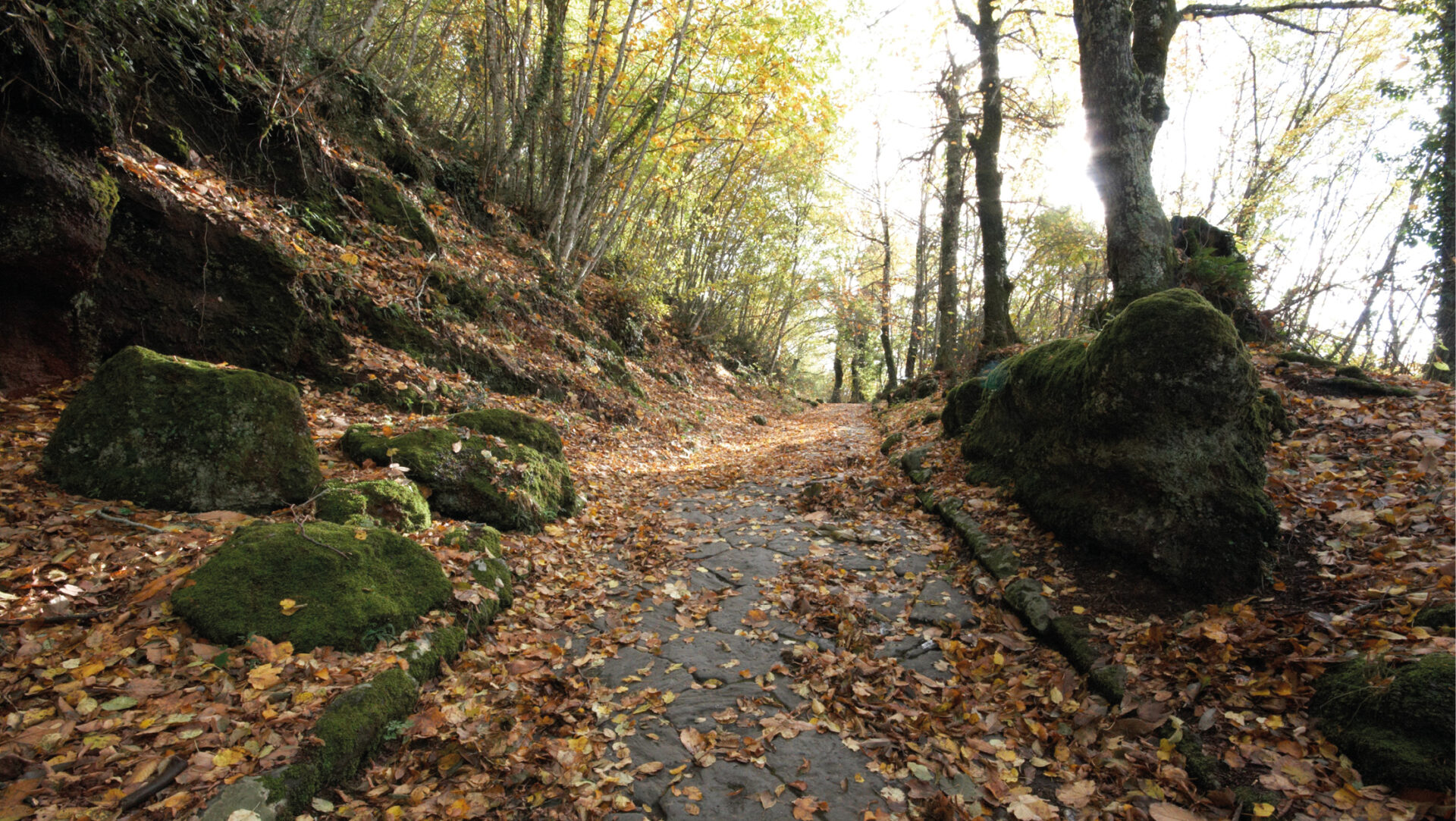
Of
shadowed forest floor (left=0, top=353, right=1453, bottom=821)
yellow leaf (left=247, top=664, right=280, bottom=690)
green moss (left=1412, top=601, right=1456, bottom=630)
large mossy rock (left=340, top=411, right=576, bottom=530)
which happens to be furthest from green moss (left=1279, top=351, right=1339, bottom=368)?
yellow leaf (left=247, top=664, right=280, bottom=690)

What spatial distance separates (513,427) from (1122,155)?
724cm

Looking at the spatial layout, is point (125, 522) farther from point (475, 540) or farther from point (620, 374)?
point (620, 374)

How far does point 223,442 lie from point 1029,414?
652 cm

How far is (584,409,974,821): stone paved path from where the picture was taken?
2.70m

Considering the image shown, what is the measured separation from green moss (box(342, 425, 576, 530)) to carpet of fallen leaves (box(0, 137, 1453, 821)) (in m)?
0.29

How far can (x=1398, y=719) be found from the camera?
2.34 m

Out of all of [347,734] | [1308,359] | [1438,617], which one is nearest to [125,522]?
[347,734]

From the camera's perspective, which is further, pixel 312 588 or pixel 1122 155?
pixel 1122 155

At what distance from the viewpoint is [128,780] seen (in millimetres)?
2146

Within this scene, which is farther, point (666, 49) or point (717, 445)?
point (717, 445)

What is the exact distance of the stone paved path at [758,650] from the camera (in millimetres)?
2703

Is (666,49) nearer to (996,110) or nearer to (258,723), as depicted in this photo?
(996,110)

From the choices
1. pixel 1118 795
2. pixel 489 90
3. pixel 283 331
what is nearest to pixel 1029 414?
pixel 1118 795

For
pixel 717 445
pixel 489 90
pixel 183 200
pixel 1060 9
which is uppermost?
pixel 1060 9
